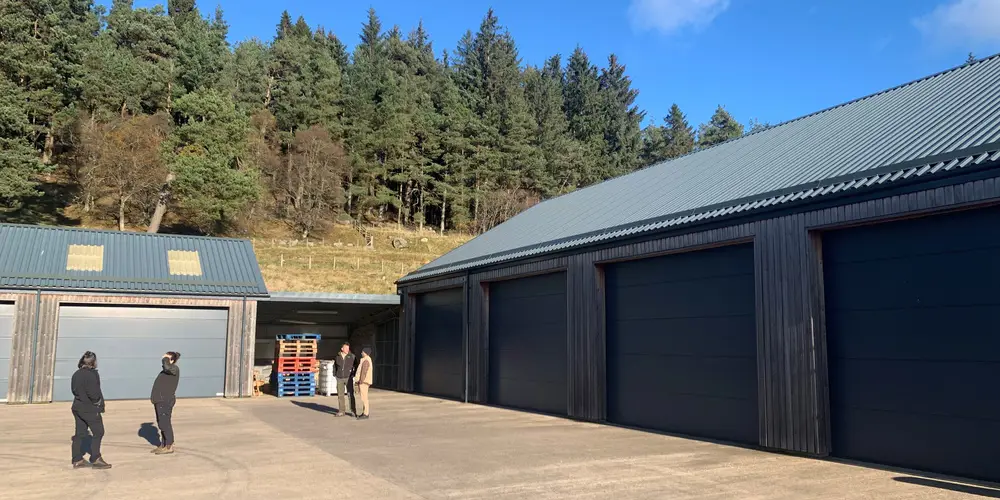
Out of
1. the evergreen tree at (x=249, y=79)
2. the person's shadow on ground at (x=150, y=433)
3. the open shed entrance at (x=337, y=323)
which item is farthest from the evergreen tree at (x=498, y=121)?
the person's shadow on ground at (x=150, y=433)

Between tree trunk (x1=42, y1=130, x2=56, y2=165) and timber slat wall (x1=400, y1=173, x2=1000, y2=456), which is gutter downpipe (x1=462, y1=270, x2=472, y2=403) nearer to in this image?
timber slat wall (x1=400, y1=173, x2=1000, y2=456)

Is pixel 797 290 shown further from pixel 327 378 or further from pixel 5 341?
pixel 5 341

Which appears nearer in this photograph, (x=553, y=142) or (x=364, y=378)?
(x=364, y=378)

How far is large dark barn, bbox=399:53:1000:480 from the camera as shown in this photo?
9594 millimetres

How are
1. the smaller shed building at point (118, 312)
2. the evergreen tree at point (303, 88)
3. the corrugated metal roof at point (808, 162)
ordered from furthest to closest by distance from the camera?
the evergreen tree at point (303, 88), the smaller shed building at point (118, 312), the corrugated metal roof at point (808, 162)

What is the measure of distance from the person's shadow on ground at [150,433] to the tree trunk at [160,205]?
34249 millimetres

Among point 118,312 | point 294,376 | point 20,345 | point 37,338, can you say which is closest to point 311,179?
point 294,376

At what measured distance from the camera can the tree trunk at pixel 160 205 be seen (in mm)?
46525

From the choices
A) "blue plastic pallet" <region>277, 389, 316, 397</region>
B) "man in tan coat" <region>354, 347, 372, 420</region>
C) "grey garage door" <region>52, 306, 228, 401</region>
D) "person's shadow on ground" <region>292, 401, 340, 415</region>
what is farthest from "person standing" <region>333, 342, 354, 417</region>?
"blue plastic pallet" <region>277, 389, 316, 397</region>

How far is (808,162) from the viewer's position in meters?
13.3

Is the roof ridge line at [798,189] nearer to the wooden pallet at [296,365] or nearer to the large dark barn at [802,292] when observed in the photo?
the large dark barn at [802,292]

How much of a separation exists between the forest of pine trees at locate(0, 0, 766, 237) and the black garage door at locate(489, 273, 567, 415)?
3098 centimetres

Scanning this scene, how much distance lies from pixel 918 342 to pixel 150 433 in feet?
45.0

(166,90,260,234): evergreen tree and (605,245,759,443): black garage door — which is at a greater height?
(166,90,260,234): evergreen tree
